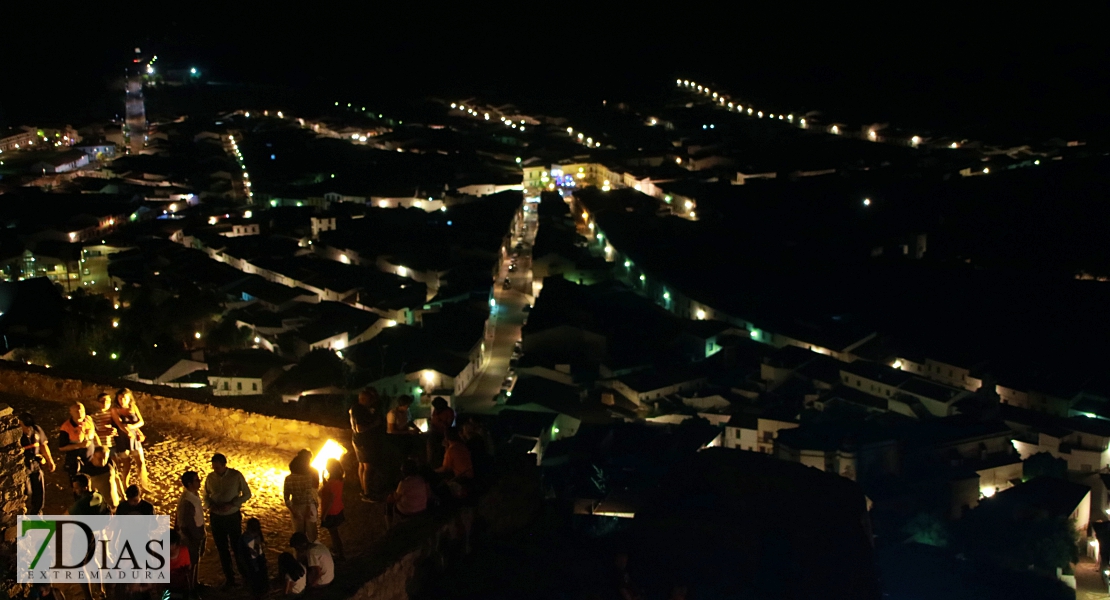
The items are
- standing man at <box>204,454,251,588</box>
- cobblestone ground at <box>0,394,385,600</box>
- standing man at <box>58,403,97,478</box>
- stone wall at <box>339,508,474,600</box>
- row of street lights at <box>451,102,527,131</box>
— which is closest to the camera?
standing man at <box>204,454,251,588</box>

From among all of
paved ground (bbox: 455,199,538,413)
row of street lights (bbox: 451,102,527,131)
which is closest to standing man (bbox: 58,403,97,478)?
paved ground (bbox: 455,199,538,413)

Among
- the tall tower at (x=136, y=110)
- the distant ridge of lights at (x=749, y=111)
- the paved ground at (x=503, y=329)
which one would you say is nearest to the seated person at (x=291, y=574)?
the paved ground at (x=503, y=329)

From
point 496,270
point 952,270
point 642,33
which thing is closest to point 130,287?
point 496,270

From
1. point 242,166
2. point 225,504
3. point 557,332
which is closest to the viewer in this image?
point 225,504

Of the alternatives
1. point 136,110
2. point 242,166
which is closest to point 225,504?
point 242,166

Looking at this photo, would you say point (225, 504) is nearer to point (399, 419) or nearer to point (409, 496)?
point (409, 496)

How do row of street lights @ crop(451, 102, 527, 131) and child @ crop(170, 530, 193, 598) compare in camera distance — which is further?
row of street lights @ crop(451, 102, 527, 131)

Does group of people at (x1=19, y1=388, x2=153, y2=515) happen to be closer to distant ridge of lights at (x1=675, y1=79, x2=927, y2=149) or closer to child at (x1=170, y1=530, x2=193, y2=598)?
child at (x1=170, y1=530, x2=193, y2=598)
